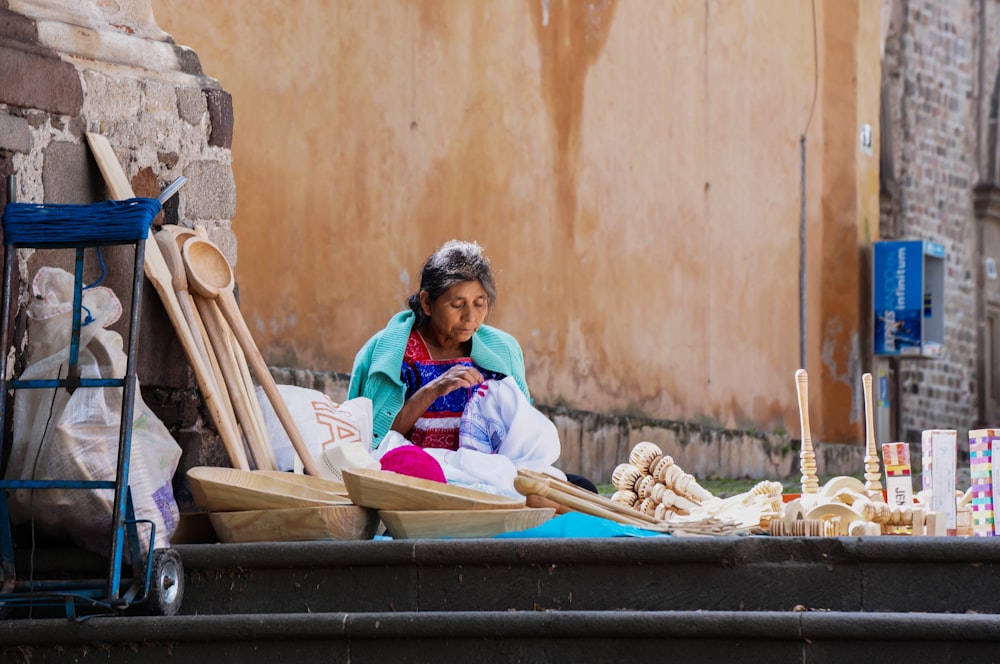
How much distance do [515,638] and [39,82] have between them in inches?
80.3

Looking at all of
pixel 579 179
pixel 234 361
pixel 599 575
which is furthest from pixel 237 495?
pixel 579 179

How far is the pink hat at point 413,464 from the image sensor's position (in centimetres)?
500

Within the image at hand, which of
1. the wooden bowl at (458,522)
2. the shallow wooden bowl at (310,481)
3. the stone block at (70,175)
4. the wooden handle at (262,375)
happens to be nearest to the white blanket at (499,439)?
the wooden handle at (262,375)

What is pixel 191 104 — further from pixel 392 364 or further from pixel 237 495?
pixel 237 495

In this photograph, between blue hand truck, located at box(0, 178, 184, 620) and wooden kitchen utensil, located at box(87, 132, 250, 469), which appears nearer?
blue hand truck, located at box(0, 178, 184, 620)

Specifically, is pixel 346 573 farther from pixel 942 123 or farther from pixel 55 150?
pixel 942 123

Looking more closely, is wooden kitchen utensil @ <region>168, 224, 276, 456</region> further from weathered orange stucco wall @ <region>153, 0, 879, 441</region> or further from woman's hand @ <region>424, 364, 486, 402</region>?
weathered orange stucco wall @ <region>153, 0, 879, 441</region>

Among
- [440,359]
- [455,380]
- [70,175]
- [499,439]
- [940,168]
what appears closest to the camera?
[70,175]

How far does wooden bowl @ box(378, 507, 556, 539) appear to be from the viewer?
454cm

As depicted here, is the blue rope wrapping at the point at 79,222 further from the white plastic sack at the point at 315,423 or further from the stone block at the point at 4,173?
the white plastic sack at the point at 315,423

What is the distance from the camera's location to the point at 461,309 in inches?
233

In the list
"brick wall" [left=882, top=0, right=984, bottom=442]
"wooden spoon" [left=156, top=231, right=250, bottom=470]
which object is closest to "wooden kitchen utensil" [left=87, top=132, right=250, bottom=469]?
"wooden spoon" [left=156, top=231, right=250, bottom=470]

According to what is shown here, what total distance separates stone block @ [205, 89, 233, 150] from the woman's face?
0.85 m

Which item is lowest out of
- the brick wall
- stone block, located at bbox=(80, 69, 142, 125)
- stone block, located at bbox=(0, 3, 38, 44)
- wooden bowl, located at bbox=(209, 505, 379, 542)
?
wooden bowl, located at bbox=(209, 505, 379, 542)
